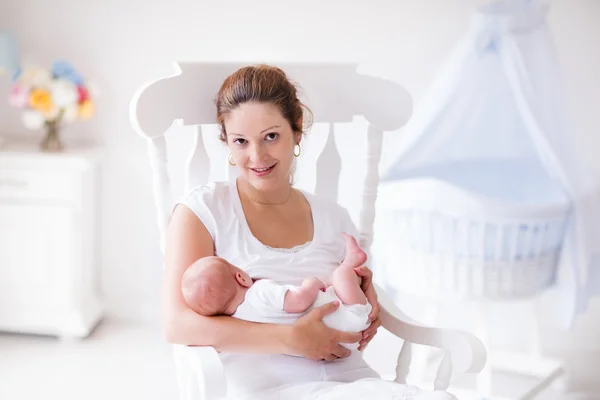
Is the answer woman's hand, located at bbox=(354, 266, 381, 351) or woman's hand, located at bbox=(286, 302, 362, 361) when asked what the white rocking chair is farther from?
woman's hand, located at bbox=(286, 302, 362, 361)

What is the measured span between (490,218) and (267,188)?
1142 millimetres

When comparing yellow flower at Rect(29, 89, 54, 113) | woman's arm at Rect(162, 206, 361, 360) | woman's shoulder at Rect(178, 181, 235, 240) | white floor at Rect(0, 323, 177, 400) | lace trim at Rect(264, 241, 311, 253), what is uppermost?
yellow flower at Rect(29, 89, 54, 113)

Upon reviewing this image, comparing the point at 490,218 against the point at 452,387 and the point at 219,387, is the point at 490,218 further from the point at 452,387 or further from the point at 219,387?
the point at 219,387

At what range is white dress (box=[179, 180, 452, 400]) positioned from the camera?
5.30ft

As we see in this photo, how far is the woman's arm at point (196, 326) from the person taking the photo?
1585 millimetres

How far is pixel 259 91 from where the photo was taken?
1762 mm

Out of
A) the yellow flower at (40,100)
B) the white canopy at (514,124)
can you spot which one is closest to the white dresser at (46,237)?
the yellow flower at (40,100)

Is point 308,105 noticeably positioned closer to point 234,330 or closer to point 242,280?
point 242,280

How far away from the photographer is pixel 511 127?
10.7 feet

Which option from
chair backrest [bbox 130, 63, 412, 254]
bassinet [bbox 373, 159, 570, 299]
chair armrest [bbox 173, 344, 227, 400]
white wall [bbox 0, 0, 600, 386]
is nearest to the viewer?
chair armrest [bbox 173, 344, 227, 400]

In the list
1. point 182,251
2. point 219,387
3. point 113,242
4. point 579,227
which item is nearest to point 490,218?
point 579,227

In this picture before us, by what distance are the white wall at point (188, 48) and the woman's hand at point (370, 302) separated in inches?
68.8

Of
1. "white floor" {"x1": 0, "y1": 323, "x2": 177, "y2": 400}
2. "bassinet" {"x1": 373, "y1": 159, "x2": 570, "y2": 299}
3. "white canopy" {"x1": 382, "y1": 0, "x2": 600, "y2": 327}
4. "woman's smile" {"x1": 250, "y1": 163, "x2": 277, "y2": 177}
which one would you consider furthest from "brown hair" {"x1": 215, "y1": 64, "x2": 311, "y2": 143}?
"white floor" {"x1": 0, "y1": 323, "x2": 177, "y2": 400}

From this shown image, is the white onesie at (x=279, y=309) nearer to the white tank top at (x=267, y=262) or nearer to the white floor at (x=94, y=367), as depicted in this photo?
the white tank top at (x=267, y=262)
